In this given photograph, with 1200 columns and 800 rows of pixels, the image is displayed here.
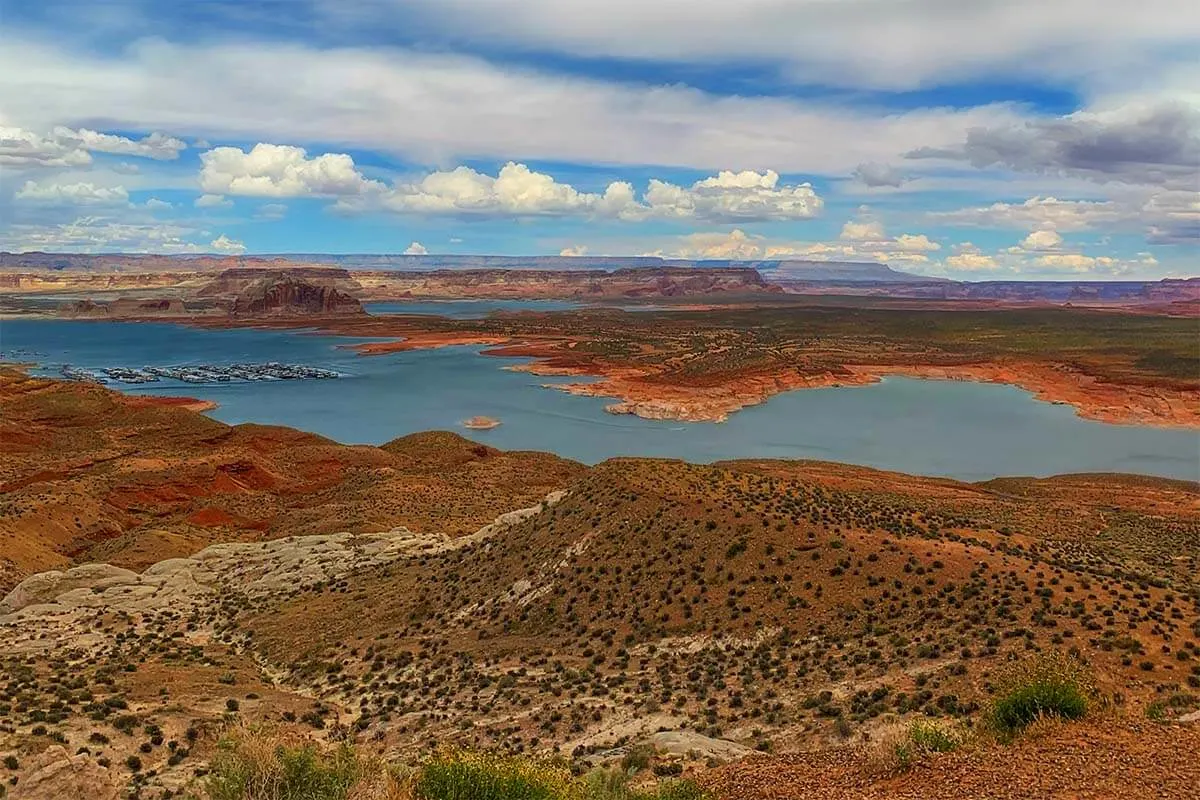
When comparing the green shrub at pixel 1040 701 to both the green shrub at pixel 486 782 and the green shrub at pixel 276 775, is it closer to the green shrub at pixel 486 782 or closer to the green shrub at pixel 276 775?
the green shrub at pixel 486 782

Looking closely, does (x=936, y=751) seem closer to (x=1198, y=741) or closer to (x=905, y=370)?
(x=1198, y=741)

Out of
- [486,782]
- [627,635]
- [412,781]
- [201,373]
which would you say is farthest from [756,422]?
[201,373]

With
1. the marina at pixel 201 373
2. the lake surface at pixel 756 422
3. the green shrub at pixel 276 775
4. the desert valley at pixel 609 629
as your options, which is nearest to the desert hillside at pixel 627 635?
the desert valley at pixel 609 629

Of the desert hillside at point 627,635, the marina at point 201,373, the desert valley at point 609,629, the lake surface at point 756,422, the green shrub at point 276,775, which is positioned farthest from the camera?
the marina at point 201,373

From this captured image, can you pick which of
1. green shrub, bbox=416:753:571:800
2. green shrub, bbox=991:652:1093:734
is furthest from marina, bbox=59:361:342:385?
green shrub, bbox=991:652:1093:734

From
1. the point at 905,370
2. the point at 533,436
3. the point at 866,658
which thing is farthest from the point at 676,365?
the point at 866,658

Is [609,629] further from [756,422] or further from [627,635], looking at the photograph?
[756,422]

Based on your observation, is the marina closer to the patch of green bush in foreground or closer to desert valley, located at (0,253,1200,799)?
desert valley, located at (0,253,1200,799)
